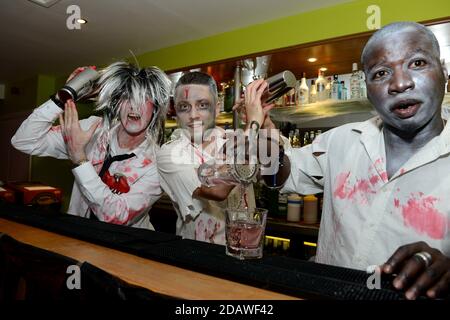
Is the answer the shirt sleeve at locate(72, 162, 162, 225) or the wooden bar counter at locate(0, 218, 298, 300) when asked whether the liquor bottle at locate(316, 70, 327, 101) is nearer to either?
the shirt sleeve at locate(72, 162, 162, 225)

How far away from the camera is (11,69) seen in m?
5.19

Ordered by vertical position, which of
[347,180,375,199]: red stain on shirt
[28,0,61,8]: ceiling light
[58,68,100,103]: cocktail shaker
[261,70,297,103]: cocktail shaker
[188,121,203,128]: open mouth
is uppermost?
[28,0,61,8]: ceiling light

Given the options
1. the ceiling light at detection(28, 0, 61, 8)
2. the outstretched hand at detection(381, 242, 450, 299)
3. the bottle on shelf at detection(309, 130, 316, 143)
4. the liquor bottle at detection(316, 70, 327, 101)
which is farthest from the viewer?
the bottle on shelf at detection(309, 130, 316, 143)

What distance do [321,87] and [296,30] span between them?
541 mm

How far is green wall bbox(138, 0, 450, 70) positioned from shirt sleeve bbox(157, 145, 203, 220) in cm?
194

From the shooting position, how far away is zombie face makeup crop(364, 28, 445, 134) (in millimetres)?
888

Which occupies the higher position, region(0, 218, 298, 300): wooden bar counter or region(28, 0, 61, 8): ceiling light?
region(28, 0, 61, 8): ceiling light

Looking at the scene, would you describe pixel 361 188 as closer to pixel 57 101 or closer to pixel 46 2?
pixel 57 101

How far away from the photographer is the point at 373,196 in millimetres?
1020

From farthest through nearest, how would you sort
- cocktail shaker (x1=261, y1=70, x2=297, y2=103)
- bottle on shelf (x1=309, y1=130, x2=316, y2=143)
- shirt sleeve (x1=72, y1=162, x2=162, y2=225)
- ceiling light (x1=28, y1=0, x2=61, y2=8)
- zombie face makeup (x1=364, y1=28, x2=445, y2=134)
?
1. bottle on shelf (x1=309, y1=130, x2=316, y2=143)
2. ceiling light (x1=28, y1=0, x2=61, y2=8)
3. shirt sleeve (x1=72, y1=162, x2=162, y2=225)
4. cocktail shaker (x1=261, y1=70, x2=297, y2=103)
5. zombie face makeup (x1=364, y1=28, x2=445, y2=134)

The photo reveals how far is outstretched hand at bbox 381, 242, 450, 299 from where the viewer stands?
1.85 ft

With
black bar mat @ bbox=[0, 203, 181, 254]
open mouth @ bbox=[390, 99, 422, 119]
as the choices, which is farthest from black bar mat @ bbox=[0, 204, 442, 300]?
open mouth @ bbox=[390, 99, 422, 119]

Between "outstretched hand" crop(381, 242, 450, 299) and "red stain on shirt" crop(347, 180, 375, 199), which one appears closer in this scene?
"outstretched hand" crop(381, 242, 450, 299)
